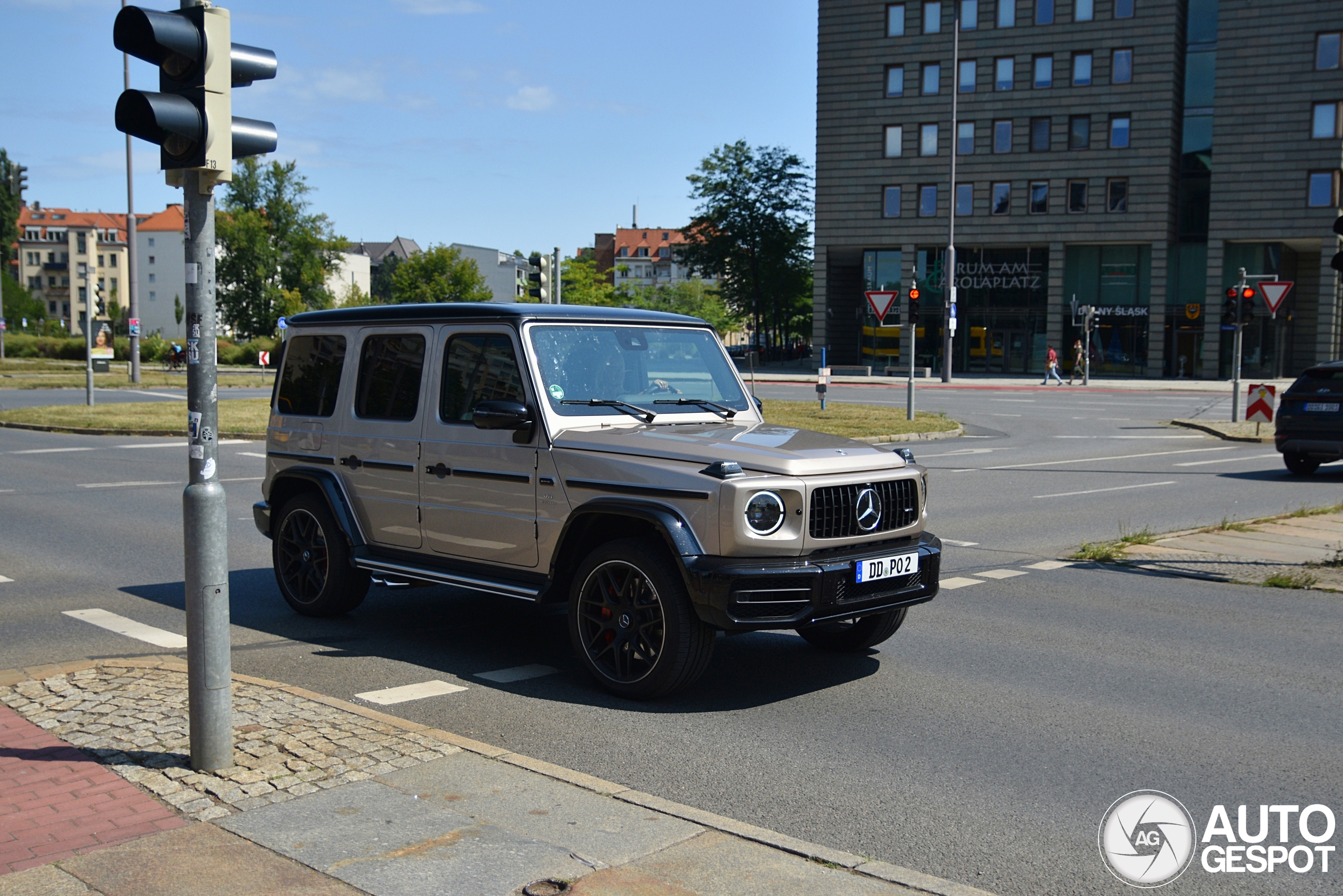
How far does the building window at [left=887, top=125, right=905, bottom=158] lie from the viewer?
6034 centimetres

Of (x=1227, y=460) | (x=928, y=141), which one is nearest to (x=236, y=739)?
(x=1227, y=460)

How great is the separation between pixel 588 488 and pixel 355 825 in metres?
2.26

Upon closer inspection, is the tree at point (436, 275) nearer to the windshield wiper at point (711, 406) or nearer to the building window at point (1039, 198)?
the building window at point (1039, 198)

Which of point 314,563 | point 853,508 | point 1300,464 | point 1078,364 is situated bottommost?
point 1300,464

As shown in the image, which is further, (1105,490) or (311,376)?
(1105,490)

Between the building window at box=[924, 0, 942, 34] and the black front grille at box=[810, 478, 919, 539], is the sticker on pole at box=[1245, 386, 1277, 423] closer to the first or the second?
the black front grille at box=[810, 478, 919, 539]

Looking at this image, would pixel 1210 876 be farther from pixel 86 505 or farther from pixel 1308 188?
pixel 1308 188

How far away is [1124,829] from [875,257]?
59.6m

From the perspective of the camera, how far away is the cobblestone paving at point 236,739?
443cm

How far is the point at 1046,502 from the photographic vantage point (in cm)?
1437

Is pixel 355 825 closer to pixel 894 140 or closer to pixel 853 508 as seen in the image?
pixel 853 508

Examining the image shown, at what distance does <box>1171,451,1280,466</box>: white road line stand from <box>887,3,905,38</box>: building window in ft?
142

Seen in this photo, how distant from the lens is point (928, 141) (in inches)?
2356

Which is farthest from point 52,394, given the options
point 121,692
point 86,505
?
point 121,692
